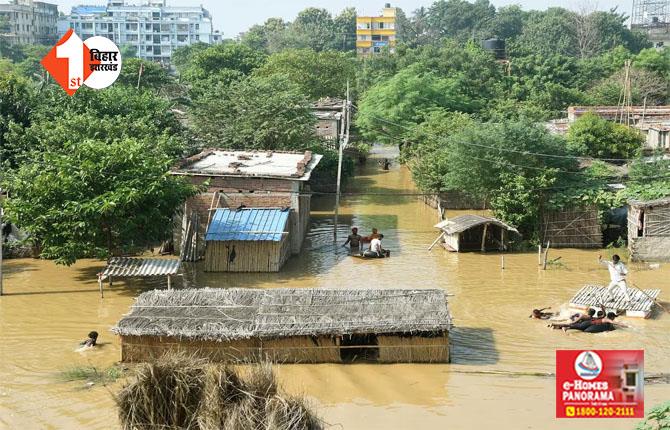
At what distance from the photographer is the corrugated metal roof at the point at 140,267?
59.3 ft

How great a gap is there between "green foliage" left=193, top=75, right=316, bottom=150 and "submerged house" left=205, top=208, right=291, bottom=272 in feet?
25.5

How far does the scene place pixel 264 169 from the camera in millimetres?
23297

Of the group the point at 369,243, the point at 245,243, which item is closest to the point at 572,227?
the point at 369,243

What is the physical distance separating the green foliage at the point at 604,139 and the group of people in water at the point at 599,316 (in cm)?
1274

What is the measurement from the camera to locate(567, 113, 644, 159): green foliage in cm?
2930

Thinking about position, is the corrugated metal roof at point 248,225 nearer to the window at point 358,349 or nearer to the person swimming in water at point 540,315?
the window at point 358,349

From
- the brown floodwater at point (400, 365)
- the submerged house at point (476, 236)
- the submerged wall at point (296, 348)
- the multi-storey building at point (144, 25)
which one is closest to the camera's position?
the brown floodwater at point (400, 365)

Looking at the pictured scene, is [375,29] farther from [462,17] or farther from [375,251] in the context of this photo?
[375,251]

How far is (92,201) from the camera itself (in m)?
18.3

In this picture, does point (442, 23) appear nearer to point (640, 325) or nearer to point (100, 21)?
point (100, 21)

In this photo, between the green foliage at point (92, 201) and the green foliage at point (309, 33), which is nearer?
the green foliage at point (92, 201)

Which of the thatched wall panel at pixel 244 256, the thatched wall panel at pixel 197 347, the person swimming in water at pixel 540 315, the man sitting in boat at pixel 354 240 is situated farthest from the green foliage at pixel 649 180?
the thatched wall panel at pixel 197 347

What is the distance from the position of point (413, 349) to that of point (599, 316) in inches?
164

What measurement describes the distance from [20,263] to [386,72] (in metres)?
30.1
